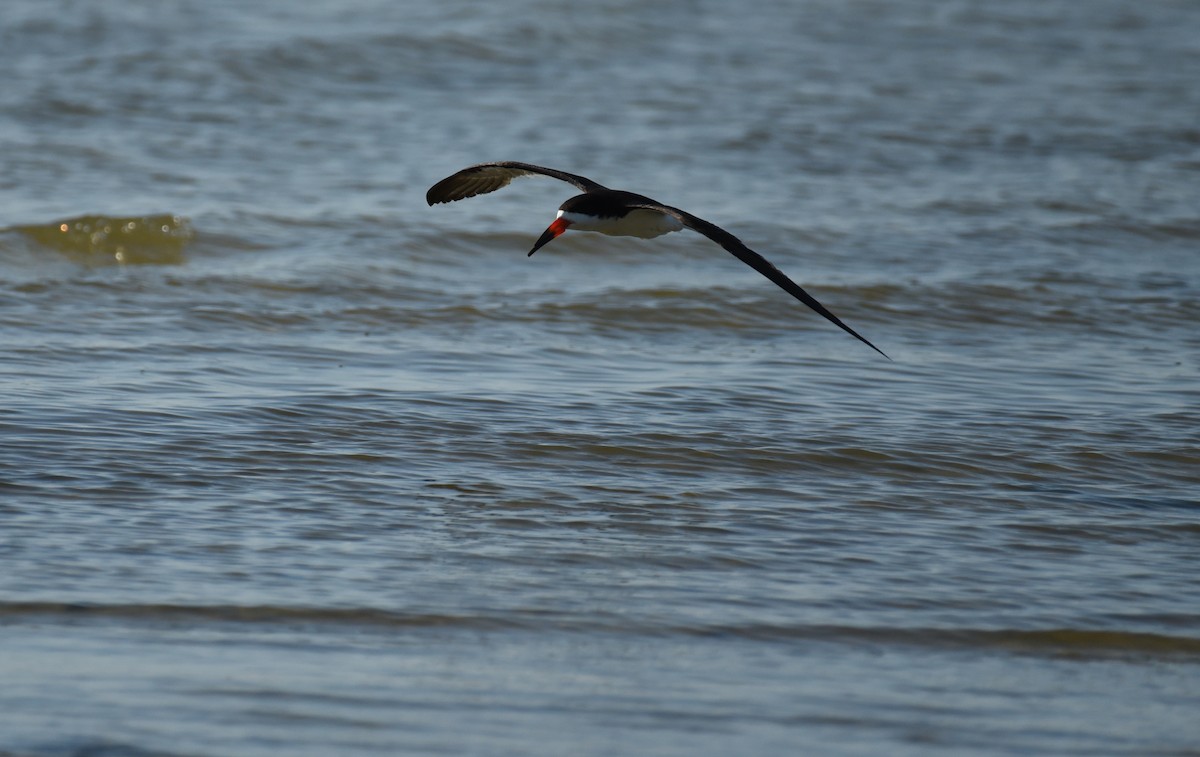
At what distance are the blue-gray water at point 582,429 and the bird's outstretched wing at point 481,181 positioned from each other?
860 mm

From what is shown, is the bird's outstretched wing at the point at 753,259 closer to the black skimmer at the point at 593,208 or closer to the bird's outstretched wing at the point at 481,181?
the black skimmer at the point at 593,208

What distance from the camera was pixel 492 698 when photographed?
→ 159 inches

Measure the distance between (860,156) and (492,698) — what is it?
34.7 ft

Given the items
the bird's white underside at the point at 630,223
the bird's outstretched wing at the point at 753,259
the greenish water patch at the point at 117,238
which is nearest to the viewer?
the bird's outstretched wing at the point at 753,259

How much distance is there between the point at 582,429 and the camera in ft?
21.7

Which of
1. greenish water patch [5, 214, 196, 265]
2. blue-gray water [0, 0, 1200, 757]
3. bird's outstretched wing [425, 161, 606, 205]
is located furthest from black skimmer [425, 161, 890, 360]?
greenish water patch [5, 214, 196, 265]

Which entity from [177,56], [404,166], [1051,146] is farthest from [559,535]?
[177,56]

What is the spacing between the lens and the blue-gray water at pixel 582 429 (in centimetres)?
409

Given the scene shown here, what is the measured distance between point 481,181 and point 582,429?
5.95 ft

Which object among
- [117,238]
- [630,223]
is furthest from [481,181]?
[117,238]

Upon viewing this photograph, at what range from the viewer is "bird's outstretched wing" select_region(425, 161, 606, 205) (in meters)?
7.45

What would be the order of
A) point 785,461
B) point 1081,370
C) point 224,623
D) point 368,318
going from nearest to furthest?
point 224,623, point 785,461, point 1081,370, point 368,318

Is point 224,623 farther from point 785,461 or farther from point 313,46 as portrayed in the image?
point 313,46

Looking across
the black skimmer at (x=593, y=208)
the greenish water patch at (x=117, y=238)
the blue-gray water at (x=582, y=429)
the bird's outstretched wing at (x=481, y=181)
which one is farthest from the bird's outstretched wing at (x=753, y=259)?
the greenish water patch at (x=117, y=238)
